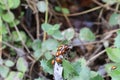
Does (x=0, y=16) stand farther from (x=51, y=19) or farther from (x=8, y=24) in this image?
(x=51, y=19)

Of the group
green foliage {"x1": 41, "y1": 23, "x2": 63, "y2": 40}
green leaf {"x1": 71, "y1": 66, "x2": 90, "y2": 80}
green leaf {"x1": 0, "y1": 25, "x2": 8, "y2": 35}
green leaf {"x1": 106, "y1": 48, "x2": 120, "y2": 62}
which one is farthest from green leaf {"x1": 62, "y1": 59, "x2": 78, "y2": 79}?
green leaf {"x1": 0, "y1": 25, "x2": 8, "y2": 35}

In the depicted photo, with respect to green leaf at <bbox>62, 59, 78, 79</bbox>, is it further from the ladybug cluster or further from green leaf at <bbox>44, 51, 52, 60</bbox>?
green leaf at <bbox>44, 51, 52, 60</bbox>

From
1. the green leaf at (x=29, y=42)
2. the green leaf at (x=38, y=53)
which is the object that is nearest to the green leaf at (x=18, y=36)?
the green leaf at (x=29, y=42)

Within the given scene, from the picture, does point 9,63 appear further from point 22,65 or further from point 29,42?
point 29,42

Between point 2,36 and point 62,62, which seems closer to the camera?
point 62,62

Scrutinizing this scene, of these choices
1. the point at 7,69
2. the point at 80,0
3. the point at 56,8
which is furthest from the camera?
the point at 80,0

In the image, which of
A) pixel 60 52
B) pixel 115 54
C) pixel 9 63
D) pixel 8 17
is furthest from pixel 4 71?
Result: pixel 115 54

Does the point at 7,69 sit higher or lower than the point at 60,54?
higher

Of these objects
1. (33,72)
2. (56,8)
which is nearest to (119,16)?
(56,8)

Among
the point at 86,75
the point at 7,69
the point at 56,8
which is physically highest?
the point at 56,8
